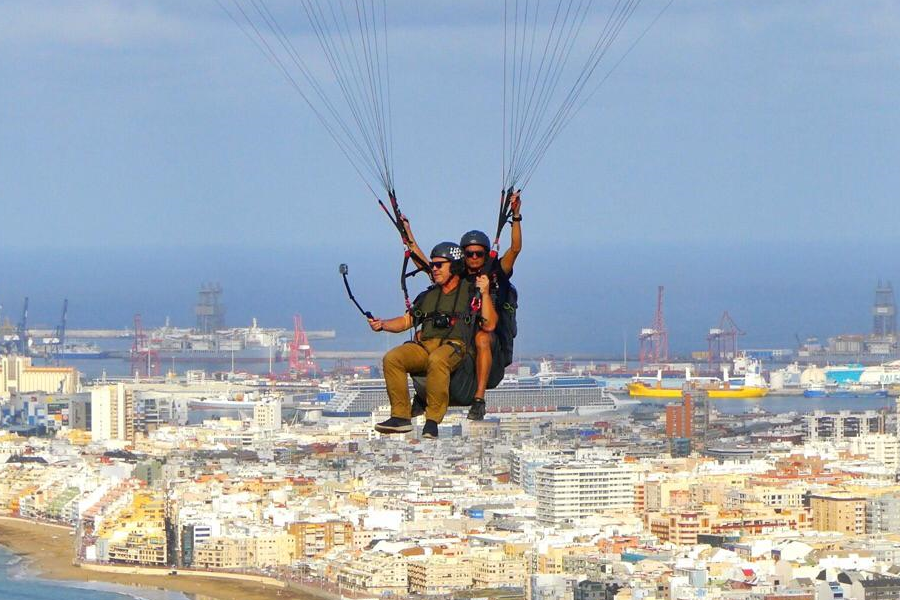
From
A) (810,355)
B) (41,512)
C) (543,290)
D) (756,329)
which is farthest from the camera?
(543,290)

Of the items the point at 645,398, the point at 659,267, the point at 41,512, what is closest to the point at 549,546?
the point at 41,512

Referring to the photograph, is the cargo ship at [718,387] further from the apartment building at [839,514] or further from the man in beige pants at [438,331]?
the man in beige pants at [438,331]

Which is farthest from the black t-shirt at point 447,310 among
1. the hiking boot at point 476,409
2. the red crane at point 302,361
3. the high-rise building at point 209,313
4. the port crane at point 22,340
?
the high-rise building at point 209,313

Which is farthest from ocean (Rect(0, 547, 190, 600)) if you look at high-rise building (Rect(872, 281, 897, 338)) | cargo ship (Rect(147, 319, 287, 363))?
high-rise building (Rect(872, 281, 897, 338))

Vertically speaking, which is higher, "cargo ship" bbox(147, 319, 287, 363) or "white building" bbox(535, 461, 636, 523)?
"cargo ship" bbox(147, 319, 287, 363)

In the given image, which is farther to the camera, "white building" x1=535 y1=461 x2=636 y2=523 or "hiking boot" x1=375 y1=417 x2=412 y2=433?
"white building" x1=535 y1=461 x2=636 y2=523

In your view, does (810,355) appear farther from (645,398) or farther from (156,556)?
(156,556)

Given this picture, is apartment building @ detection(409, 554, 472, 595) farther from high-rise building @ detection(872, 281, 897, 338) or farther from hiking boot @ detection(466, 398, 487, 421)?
high-rise building @ detection(872, 281, 897, 338)
